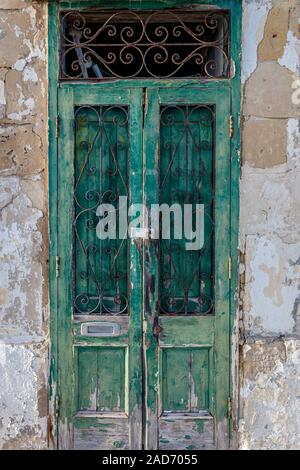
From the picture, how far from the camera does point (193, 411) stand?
379 cm

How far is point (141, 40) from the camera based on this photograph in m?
3.83

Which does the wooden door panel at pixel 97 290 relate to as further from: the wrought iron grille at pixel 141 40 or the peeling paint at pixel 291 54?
the peeling paint at pixel 291 54

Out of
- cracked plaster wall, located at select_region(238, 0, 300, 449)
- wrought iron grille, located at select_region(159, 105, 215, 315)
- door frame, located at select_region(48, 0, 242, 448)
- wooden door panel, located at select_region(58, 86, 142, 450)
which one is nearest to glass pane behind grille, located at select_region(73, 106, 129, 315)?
→ wooden door panel, located at select_region(58, 86, 142, 450)

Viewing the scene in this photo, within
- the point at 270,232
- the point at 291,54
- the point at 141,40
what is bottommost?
the point at 270,232

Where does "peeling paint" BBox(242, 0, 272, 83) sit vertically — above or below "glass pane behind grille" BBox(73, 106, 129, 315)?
above

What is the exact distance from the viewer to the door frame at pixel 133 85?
3.66 meters

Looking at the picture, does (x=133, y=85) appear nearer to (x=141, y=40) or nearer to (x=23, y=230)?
(x=141, y=40)

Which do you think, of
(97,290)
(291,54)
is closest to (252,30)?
(291,54)

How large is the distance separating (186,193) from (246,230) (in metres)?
0.45

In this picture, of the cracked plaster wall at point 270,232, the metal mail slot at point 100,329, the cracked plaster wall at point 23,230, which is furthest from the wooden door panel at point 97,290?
the cracked plaster wall at point 270,232

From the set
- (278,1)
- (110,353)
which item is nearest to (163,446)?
(110,353)

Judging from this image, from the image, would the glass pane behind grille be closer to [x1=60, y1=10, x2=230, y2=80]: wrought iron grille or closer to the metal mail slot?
the metal mail slot

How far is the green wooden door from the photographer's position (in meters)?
3.73
